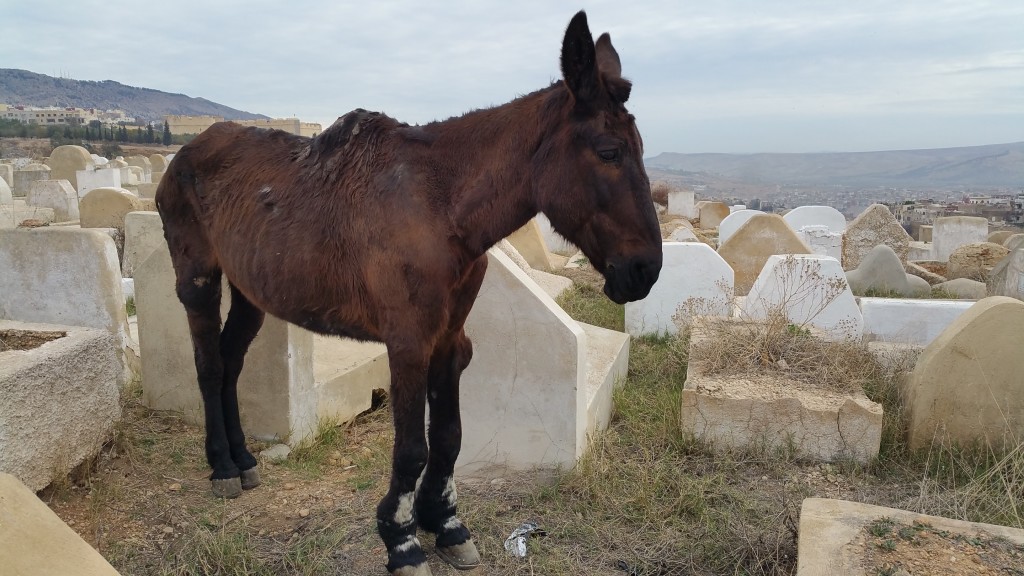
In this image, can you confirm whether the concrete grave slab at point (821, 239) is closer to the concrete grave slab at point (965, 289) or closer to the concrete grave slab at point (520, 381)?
the concrete grave slab at point (965, 289)

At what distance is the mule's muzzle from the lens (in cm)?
237

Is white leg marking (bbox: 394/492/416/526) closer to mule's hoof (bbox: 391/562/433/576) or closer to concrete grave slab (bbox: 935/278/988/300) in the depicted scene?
mule's hoof (bbox: 391/562/433/576)

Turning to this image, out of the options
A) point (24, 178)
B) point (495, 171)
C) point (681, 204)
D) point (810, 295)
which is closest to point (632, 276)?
point (495, 171)

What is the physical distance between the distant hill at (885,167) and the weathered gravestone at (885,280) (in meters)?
55.7

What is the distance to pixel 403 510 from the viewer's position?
9.43 feet

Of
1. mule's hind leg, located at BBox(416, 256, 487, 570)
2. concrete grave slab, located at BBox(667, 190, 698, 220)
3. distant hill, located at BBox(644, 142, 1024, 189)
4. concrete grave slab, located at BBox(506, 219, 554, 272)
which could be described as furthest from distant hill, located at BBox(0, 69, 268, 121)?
mule's hind leg, located at BBox(416, 256, 487, 570)

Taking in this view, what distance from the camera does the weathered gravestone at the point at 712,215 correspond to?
22.0 m

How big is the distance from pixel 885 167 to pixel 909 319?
270 ft

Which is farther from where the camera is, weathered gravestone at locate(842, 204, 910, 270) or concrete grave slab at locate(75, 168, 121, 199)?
concrete grave slab at locate(75, 168, 121, 199)

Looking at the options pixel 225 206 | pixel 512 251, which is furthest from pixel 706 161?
pixel 225 206

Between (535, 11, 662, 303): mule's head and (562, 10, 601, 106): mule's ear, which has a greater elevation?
(562, 10, 601, 106): mule's ear

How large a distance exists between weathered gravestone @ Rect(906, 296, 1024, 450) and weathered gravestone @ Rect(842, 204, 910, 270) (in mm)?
8847

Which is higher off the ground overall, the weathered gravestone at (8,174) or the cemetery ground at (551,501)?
the weathered gravestone at (8,174)

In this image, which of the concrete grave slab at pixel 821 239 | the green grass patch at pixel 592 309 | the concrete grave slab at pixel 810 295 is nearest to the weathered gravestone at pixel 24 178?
the green grass patch at pixel 592 309
